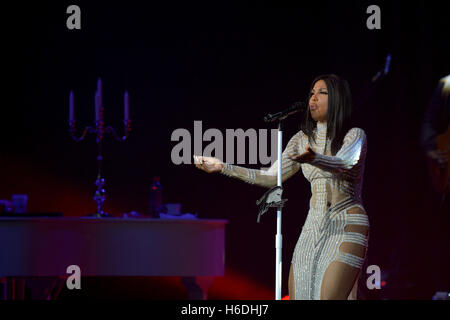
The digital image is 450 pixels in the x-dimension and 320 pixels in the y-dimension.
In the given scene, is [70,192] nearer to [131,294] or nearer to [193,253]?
[131,294]

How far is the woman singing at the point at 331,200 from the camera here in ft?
8.47

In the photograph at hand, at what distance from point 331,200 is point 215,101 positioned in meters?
2.61

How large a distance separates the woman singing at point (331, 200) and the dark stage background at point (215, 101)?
2.24 meters

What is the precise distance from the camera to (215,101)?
5180 millimetres

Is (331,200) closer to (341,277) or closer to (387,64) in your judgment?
(341,277)

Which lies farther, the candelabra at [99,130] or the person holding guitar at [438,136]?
the person holding guitar at [438,136]

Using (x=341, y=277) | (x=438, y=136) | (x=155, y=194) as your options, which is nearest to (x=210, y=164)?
(x=341, y=277)

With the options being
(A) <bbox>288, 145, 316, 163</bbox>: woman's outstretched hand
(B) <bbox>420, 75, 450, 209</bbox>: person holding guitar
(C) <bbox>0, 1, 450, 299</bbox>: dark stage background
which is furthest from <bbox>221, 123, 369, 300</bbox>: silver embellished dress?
(C) <bbox>0, 1, 450, 299</bbox>: dark stage background

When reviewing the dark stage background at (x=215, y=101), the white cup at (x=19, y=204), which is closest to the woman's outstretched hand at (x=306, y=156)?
the white cup at (x=19, y=204)

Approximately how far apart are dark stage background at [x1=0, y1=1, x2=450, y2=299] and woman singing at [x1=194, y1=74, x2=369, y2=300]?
2.24 m

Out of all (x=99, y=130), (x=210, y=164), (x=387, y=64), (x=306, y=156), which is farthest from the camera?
(x=387, y=64)

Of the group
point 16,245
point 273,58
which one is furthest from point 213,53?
point 16,245

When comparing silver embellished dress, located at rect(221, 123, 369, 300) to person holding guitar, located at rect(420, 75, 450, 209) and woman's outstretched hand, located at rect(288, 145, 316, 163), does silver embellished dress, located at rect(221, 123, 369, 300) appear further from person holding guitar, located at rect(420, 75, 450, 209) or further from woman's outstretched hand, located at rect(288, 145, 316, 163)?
person holding guitar, located at rect(420, 75, 450, 209)

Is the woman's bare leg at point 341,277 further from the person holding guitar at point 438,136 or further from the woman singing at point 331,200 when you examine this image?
the person holding guitar at point 438,136
